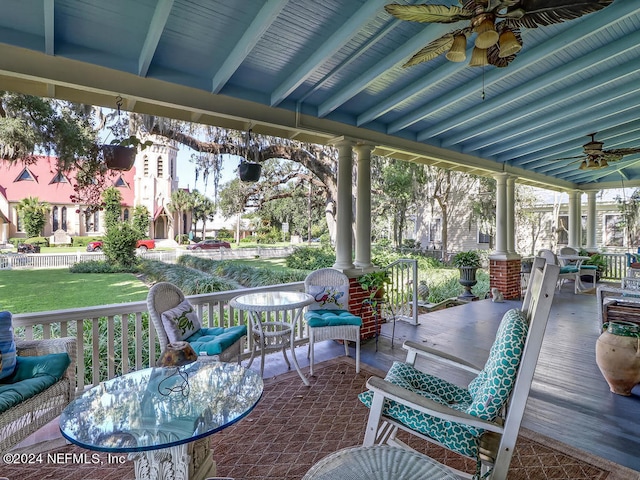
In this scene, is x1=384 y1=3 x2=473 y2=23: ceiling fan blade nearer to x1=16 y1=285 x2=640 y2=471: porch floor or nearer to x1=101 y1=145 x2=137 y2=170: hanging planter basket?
x1=101 y1=145 x2=137 y2=170: hanging planter basket

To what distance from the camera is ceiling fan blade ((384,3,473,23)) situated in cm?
191

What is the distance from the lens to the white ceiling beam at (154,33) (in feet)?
6.79

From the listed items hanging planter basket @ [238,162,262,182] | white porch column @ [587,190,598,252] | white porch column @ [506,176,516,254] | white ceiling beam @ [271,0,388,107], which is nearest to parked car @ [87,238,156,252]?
hanging planter basket @ [238,162,262,182]

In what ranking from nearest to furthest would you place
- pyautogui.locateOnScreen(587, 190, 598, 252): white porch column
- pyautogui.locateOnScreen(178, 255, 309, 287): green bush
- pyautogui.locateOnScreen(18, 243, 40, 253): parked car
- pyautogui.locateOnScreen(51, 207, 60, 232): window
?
pyautogui.locateOnScreen(178, 255, 309, 287): green bush → pyautogui.locateOnScreen(587, 190, 598, 252): white porch column → pyautogui.locateOnScreen(18, 243, 40, 253): parked car → pyautogui.locateOnScreen(51, 207, 60, 232): window

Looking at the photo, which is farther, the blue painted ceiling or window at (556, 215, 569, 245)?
window at (556, 215, 569, 245)

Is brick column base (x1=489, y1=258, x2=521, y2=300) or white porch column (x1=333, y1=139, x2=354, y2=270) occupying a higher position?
white porch column (x1=333, y1=139, x2=354, y2=270)

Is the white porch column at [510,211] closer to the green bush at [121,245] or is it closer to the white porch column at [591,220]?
the white porch column at [591,220]

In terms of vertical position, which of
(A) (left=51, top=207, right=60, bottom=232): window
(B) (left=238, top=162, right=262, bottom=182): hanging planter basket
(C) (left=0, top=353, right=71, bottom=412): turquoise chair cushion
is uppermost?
(A) (left=51, top=207, right=60, bottom=232): window

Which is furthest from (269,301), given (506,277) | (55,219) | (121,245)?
(55,219)

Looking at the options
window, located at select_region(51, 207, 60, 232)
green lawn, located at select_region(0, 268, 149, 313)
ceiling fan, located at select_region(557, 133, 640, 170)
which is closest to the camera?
ceiling fan, located at select_region(557, 133, 640, 170)

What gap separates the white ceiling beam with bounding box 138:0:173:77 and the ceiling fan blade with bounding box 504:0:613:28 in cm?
207

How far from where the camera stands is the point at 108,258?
12.2 meters

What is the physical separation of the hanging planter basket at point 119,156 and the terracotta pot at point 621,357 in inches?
180

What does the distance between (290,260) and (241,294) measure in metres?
8.63
